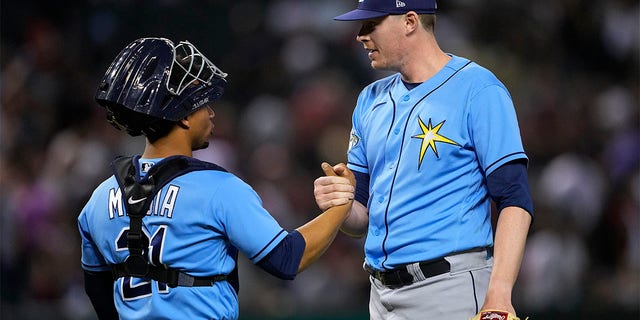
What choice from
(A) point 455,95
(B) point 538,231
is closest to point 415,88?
(A) point 455,95

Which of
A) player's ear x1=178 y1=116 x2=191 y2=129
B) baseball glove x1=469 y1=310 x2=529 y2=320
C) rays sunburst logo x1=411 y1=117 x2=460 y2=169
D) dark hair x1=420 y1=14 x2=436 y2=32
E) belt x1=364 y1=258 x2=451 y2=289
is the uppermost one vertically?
dark hair x1=420 y1=14 x2=436 y2=32

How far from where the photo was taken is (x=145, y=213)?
3.55 meters

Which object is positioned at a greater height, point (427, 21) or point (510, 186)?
point (427, 21)

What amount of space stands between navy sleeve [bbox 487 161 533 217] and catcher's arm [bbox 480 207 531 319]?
30 mm

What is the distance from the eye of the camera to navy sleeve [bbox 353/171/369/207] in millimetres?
4363

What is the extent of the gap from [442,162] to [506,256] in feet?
1.57

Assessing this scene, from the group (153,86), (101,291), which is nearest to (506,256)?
(153,86)

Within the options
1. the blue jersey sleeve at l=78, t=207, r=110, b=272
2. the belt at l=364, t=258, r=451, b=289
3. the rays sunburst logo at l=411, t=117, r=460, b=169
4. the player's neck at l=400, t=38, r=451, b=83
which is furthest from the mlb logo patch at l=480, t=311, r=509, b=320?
the blue jersey sleeve at l=78, t=207, r=110, b=272

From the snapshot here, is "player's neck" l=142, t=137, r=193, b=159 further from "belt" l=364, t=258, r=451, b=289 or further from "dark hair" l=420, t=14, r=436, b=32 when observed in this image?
"dark hair" l=420, t=14, r=436, b=32

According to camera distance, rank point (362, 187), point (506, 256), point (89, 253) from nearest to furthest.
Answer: point (506, 256), point (89, 253), point (362, 187)

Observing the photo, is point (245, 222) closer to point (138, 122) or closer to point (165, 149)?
point (165, 149)

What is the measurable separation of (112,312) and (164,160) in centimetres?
78

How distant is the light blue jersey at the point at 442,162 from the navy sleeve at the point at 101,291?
1.04 meters

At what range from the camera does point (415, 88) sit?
4.13 m
